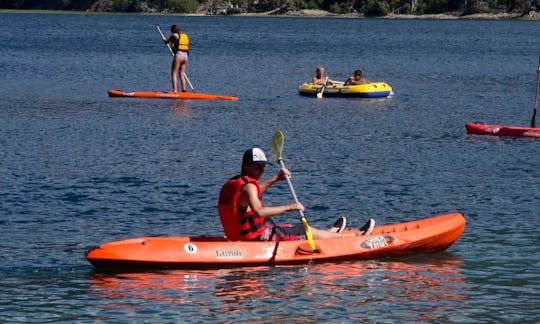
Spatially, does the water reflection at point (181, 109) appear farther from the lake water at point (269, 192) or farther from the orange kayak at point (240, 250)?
the orange kayak at point (240, 250)

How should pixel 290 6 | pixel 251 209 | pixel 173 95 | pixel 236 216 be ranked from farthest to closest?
pixel 290 6
pixel 173 95
pixel 236 216
pixel 251 209

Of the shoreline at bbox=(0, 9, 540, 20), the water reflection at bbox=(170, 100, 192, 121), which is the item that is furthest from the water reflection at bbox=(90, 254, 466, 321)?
the shoreline at bbox=(0, 9, 540, 20)

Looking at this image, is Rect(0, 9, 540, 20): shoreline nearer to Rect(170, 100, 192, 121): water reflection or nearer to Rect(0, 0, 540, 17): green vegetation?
Rect(0, 0, 540, 17): green vegetation

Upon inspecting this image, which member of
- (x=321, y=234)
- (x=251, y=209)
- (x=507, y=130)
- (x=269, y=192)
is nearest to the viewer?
(x=251, y=209)

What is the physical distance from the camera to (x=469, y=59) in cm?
6538

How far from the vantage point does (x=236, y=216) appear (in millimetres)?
15148

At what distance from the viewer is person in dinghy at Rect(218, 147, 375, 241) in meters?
14.9

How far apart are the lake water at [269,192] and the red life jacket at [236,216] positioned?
1.53ft

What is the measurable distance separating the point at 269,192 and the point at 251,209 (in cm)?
645

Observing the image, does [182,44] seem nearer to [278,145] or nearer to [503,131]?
[503,131]

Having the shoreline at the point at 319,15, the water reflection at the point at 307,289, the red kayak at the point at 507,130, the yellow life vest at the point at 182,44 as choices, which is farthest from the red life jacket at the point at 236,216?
the shoreline at the point at 319,15

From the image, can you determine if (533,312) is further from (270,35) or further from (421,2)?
(421,2)

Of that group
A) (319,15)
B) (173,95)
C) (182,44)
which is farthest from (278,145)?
(319,15)

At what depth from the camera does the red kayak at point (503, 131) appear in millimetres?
28453
